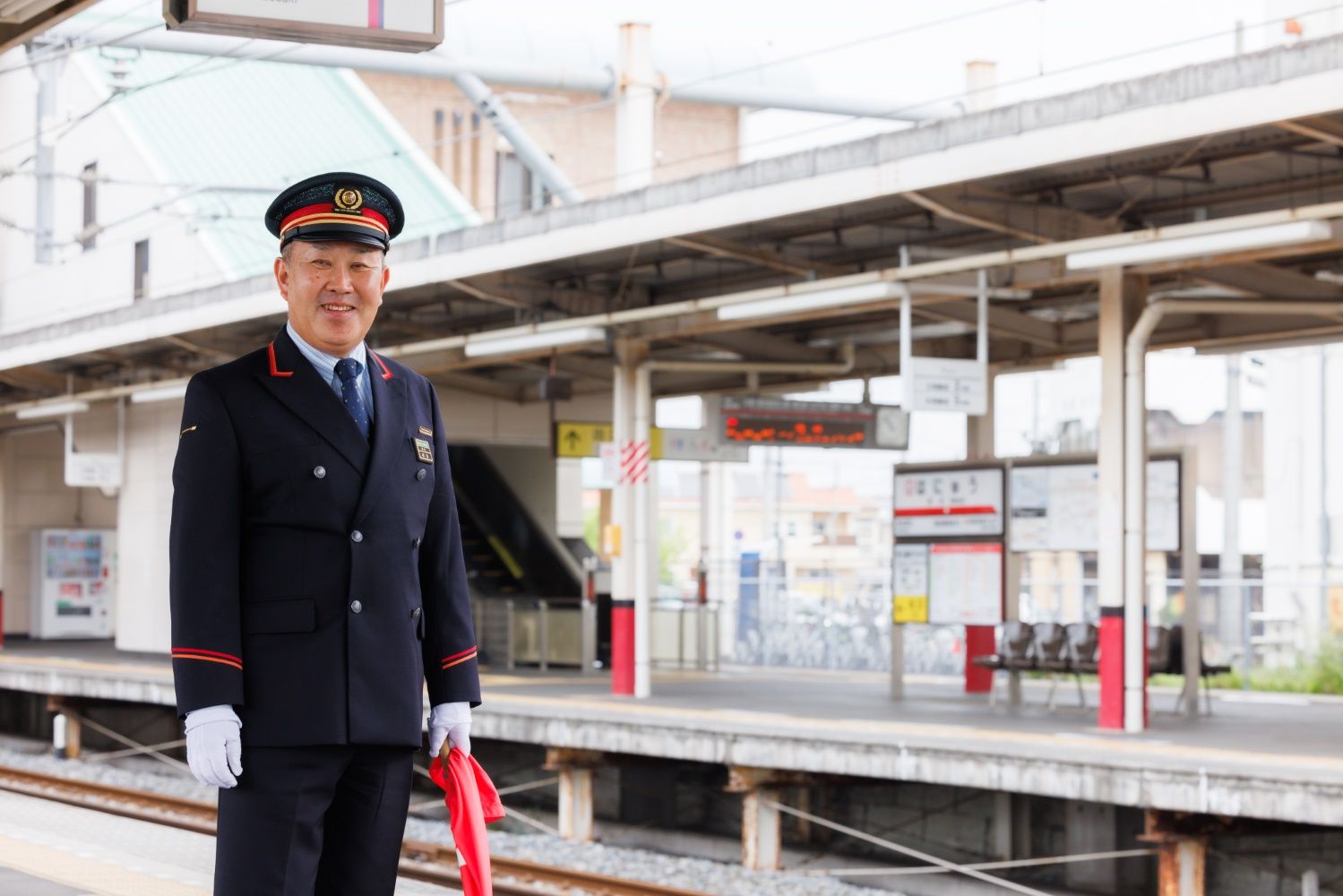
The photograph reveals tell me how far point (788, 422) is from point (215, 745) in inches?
627

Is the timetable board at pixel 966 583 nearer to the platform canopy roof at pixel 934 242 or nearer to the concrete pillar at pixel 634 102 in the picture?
the platform canopy roof at pixel 934 242

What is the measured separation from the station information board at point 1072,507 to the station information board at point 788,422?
349cm

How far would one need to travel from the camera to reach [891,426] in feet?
63.1

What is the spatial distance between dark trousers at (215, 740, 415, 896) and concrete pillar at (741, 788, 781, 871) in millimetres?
9744

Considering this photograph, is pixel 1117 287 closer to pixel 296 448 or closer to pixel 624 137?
pixel 296 448

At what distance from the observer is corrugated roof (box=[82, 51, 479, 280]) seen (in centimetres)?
2905

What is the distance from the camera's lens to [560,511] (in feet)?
85.6

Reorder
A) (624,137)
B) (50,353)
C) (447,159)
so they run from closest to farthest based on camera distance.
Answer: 1. (50,353)
2. (624,137)
3. (447,159)

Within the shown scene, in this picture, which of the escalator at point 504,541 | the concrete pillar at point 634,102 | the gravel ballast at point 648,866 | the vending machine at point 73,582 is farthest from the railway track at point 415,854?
the concrete pillar at point 634,102

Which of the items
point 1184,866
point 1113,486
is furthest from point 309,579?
point 1113,486

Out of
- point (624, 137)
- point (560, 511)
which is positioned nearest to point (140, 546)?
point (560, 511)

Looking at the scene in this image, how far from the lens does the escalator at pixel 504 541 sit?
25016mm

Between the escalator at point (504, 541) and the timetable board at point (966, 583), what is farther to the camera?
the escalator at point (504, 541)

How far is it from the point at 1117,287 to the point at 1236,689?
25.5 feet
